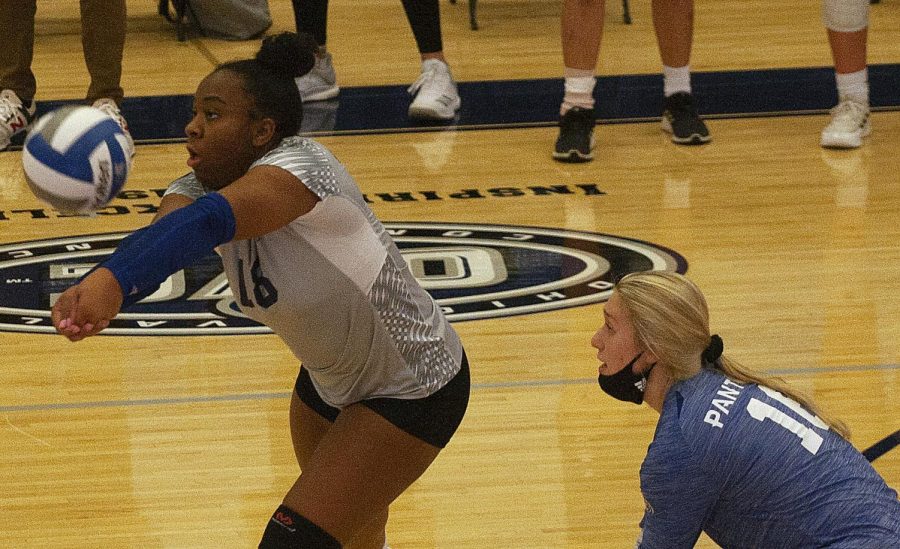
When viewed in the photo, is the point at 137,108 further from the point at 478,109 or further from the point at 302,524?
the point at 302,524

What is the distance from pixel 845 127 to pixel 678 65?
0.80 metres

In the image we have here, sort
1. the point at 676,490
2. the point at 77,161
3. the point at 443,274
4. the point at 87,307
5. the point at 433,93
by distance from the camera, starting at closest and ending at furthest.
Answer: the point at 87,307
the point at 676,490
the point at 77,161
the point at 443,274
the point at 433,93

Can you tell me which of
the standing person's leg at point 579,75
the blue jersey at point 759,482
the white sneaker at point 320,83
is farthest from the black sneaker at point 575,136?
the blue jersey at point 759,482

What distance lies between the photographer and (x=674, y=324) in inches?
104

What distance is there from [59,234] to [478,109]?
2.59m

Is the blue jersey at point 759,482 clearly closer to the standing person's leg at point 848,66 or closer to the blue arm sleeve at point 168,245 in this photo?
the blue arm sleeve at point 168,245

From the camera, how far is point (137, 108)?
7.87 m

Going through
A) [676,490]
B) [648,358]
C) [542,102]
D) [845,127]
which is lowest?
[542,102]

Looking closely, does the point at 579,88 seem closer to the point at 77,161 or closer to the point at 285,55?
the point at 285,55

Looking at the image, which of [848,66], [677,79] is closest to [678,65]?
[677,79]

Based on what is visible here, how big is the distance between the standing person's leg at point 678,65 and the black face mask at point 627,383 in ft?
14.5

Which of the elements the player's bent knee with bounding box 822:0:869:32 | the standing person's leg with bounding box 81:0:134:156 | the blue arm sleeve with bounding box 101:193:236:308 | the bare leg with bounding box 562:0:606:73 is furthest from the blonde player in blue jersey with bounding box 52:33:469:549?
the player's bent knee with bounding box 822:0:869:32

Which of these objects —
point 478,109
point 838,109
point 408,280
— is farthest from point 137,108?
point 408,280

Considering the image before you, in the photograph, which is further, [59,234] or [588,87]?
[588,87]
